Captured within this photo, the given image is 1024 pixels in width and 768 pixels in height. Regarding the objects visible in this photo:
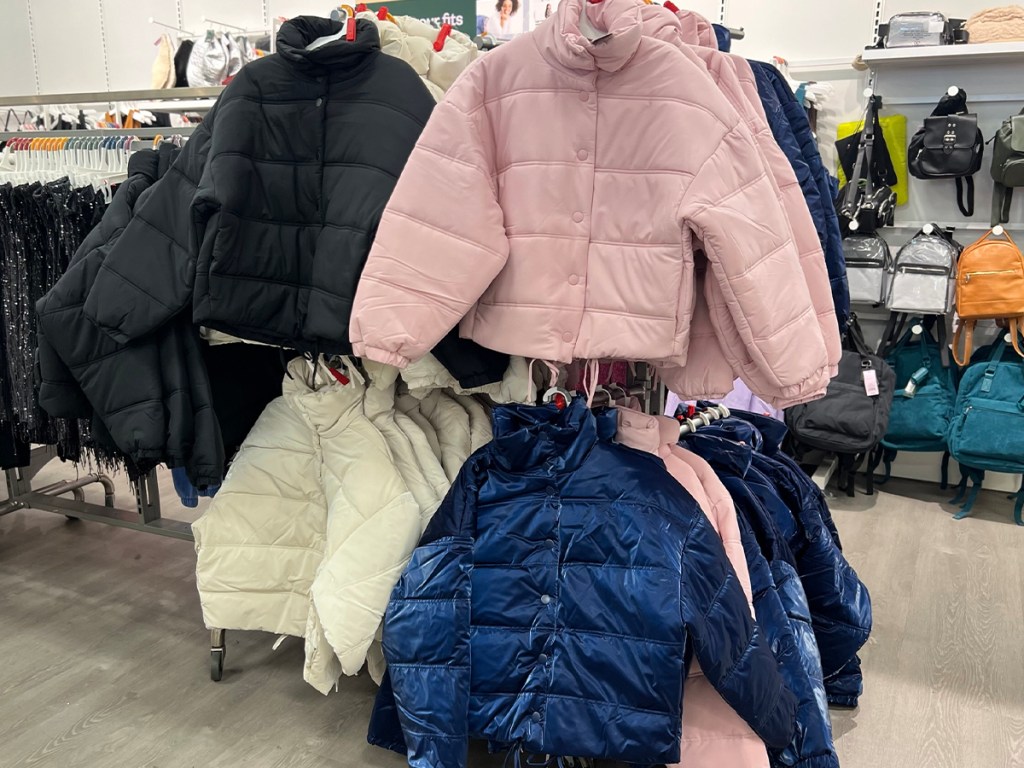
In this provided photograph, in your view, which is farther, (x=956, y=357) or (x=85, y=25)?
(x=85, y=25)

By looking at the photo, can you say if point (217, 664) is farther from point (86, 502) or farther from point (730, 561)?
point (730, 561)

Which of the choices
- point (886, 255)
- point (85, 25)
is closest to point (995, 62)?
point (886, 255)

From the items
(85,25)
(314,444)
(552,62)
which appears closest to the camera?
(552,62)

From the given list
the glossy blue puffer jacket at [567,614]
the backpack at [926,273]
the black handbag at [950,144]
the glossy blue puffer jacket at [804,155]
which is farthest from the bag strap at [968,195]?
the glossy blue puffer jacket at [567,614]

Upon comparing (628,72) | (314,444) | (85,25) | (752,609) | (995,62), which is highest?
(85,25)

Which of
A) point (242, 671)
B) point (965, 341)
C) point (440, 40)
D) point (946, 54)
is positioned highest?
point (946, 54)

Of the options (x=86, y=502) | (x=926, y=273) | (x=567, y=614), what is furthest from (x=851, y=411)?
(x=86, y=502)

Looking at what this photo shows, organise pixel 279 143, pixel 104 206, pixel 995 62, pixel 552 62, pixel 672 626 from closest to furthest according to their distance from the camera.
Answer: pixel 672 626 → pixel 552 62 → pixel 279 143 → pixel 104 206 → pixel 995 62

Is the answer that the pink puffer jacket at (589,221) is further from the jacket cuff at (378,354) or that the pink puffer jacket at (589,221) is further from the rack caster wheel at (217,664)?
the rack caster wheel at (217,664)

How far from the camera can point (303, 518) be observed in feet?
7.23

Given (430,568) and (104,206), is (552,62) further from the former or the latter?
(104,206)

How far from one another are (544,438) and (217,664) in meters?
1.20

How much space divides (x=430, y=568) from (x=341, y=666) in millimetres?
426

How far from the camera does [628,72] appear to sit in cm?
166
